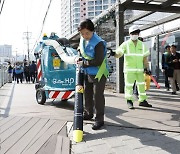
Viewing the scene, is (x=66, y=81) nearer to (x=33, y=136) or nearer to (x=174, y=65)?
(x=33, y=136)

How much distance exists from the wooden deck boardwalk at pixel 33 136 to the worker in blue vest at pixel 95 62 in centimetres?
66

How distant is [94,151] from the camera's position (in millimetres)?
3598

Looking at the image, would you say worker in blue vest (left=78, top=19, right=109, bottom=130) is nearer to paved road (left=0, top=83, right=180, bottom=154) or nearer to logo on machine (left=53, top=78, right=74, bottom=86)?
paved road (left=0, top=83, right=180, bottom=154)

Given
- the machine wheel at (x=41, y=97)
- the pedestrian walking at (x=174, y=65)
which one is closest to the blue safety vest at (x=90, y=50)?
the machine wheel at (x=41, y=97)

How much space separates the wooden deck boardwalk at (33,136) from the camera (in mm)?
3674

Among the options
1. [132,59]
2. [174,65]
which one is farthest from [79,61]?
[174,65]

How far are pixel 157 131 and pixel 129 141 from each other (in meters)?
0.71

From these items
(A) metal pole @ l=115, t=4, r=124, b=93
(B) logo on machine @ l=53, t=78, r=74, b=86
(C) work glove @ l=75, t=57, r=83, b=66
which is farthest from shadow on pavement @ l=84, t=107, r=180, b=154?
(A) metal pole @ l=115, t=4, r=124, b=93

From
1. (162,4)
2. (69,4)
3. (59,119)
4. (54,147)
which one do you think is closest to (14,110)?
(59,119)

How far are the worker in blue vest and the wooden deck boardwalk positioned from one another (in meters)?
0.66

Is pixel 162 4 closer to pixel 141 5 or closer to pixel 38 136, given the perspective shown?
pixel 141 5

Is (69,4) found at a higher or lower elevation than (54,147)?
higher

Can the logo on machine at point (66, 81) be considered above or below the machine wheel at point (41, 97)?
above

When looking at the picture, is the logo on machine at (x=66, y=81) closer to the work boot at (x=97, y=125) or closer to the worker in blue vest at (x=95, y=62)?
the worker in blue vest at (x=95, y=62)
